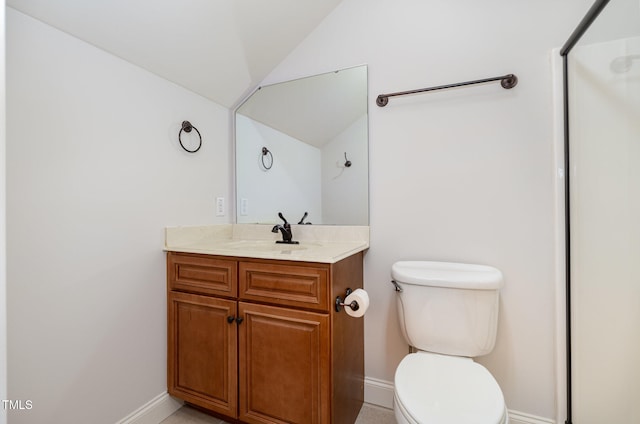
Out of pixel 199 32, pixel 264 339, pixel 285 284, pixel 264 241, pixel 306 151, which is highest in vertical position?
pixel 199 32

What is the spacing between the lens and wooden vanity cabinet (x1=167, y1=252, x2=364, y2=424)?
123 centimetres

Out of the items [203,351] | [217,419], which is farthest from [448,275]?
[217,419]

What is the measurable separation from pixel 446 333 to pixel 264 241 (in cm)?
119

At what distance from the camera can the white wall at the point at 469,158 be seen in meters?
1.37

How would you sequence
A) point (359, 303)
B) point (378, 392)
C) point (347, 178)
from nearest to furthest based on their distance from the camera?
1. point (359, 303)
2. point (378, 392)
3. point (347, 178)

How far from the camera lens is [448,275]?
134 cm

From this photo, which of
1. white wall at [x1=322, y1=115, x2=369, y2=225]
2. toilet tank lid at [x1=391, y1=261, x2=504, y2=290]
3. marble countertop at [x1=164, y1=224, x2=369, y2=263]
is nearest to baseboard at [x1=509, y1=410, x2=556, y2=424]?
toilet tank lid at [x1=391, y1=261, x2=504, y2=290]

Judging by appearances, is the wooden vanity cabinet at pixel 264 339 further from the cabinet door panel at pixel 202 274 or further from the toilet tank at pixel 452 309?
the toilet tank at pixel 452 309

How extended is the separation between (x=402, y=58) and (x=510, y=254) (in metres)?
1.18

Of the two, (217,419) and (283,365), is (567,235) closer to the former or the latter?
(283,365)

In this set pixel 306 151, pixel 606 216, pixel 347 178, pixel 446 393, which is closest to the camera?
pixel 446 393

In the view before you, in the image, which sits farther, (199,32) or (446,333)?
(199,32)

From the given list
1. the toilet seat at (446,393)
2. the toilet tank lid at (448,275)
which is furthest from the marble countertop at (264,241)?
the toilet seat at (446,393)

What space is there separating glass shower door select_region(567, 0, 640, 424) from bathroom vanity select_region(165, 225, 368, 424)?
38.2 inches
